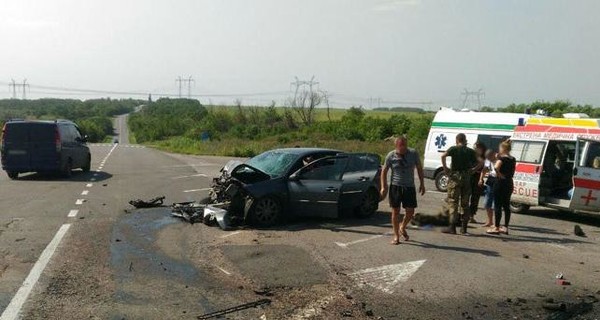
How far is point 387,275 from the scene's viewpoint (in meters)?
7.29

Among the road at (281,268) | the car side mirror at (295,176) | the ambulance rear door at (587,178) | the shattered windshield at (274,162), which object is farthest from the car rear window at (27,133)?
the ambulance rear door at (587,178)

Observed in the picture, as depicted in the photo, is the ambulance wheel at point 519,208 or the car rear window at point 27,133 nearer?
the ambulance wheel at point 519,208

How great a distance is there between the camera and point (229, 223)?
10.4 metres

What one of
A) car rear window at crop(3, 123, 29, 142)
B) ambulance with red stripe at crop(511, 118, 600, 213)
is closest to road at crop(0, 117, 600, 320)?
ambulance with red stripe at crop(511, 118, 600, 213)

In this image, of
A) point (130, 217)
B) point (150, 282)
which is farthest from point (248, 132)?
point (150, 282)

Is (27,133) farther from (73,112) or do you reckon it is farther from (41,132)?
(73,112)

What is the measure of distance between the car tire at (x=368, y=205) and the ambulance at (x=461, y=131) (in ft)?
16.1

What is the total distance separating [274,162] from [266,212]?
4.16 ft

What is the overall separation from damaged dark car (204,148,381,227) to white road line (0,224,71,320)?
9.76ft

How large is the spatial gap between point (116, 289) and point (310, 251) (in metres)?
2.99

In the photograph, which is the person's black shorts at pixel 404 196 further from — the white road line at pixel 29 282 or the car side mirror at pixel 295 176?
the white road line at pixel 29 282

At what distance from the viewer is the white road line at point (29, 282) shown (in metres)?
5.58

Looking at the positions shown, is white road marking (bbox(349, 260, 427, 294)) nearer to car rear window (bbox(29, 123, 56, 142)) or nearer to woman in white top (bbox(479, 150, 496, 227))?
woman in white top (bbox(479, 150, 496, 227))

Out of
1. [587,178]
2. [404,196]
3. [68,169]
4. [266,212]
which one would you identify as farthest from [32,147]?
[587,178]
